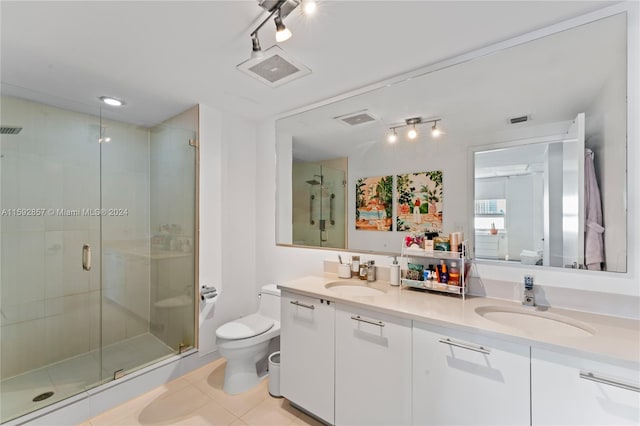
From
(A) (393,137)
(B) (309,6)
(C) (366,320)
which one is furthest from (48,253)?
(A) (393,137)

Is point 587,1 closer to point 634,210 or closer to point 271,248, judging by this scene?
point 634,210

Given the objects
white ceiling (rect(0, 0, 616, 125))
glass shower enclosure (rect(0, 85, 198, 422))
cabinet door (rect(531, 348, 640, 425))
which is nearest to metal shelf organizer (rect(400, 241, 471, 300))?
cabinet door (rect(531, 348, 640, 425))

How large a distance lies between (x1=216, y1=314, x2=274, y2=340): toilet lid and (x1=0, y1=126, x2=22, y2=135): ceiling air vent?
7.00 ft

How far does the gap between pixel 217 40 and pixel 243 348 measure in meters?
2.03

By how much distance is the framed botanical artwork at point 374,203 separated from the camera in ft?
6.58

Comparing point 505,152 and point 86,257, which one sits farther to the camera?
point 86,257

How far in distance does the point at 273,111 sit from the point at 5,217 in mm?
2234

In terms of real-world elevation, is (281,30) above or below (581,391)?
above

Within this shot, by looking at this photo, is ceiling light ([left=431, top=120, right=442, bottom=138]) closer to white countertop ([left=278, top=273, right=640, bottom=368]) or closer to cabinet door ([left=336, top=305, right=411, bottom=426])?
white countertop ([left=278, top=273, right=640, bottom=368])

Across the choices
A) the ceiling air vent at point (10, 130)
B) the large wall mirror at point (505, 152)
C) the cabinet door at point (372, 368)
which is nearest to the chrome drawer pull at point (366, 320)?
the cabinet door at point (372, 368)

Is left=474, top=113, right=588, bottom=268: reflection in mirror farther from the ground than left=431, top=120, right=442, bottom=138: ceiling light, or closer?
closer

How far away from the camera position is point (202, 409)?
187 cm

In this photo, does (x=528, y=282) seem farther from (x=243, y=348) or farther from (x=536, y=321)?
(x=243, y=348)

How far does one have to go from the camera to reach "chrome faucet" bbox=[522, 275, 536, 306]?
140 centimetres
